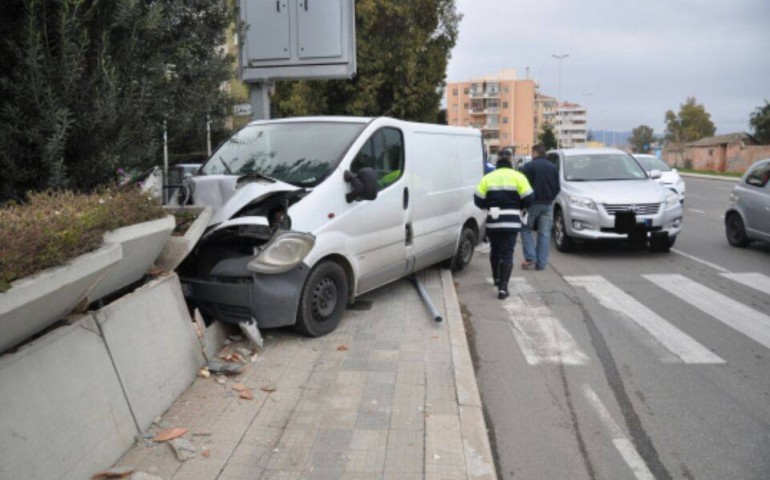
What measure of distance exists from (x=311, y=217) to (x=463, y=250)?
3.93m

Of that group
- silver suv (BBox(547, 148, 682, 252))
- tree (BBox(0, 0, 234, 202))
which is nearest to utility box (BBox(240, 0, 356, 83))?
tree (BBox(0, 0, 234, 202))

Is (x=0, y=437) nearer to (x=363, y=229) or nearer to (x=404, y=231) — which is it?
(x=363, y=229)

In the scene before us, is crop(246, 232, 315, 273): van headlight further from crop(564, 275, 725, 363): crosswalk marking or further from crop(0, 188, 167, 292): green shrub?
crop(564, 275, 725, 363): crosswalk marking

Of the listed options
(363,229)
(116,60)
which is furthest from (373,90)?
(116,60)

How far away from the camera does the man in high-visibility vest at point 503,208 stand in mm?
7449

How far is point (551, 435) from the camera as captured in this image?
4008 mm

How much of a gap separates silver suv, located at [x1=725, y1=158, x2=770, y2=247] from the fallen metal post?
6.14 m

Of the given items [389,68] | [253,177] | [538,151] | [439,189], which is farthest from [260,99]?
[389,68]

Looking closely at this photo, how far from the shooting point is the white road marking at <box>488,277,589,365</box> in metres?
5.44

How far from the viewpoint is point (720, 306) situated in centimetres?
707

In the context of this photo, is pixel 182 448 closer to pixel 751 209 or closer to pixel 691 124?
pixel 751 209

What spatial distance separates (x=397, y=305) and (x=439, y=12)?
59.4 ft

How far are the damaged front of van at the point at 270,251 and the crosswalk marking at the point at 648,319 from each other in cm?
313

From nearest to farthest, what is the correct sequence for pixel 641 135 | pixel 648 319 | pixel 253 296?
pixel 253 296, pixel 648 319, pixel 641 135
